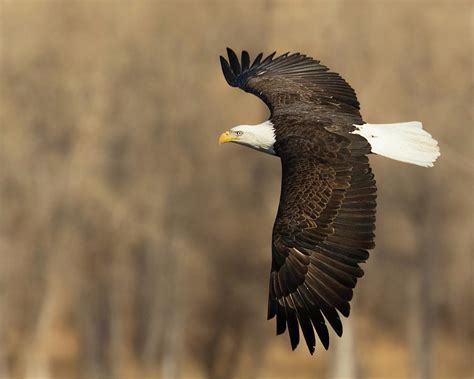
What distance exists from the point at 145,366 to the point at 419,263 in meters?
6.60

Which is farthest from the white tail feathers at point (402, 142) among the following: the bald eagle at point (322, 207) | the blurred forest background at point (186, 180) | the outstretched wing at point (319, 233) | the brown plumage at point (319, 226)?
the blurred forest background at point (186, 180)

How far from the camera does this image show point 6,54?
3259 cm

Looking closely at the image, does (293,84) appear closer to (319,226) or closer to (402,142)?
(402,142)

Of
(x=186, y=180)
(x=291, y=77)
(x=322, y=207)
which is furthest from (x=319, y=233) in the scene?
(x=186, y=180)

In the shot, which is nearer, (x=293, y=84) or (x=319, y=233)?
(x=319, y=233)

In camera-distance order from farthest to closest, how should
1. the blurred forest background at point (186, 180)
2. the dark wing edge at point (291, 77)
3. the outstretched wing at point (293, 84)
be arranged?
the blurred forest background at point (186, 180) < the dark wing edge at point (291, 77) < the outstretched wing at point (293, 84)

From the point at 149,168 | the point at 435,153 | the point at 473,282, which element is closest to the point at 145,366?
the point at 149,168

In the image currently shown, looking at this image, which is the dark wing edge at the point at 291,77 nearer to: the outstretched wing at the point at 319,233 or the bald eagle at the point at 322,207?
the bald eagle at the point at 322,207

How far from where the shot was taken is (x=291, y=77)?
580 inches

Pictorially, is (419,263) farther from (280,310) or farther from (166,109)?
(280,310)

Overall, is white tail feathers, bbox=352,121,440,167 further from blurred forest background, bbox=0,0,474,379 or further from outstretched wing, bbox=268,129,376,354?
blurred forest background, bbox=0,0,474,379

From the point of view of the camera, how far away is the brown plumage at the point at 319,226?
12.1m

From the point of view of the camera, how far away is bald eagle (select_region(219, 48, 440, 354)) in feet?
39.7

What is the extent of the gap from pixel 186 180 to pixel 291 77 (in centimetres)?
1914
